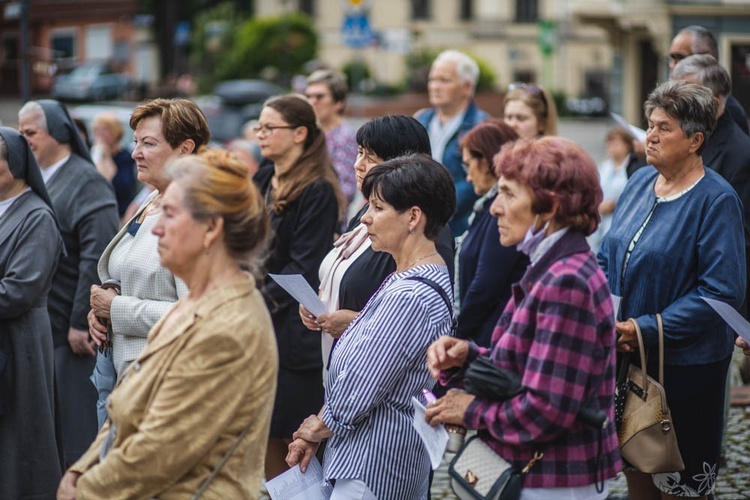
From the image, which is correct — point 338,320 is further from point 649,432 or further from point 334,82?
point 334,82

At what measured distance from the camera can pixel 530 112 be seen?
23.5ft

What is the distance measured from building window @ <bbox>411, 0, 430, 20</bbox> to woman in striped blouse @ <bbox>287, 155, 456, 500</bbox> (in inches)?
2398

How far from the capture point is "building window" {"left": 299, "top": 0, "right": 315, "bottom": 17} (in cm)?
6412

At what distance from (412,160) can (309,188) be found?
1.48 meters

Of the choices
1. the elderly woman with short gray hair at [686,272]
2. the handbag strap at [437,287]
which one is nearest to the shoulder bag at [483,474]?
the handbag strap at [437,287]

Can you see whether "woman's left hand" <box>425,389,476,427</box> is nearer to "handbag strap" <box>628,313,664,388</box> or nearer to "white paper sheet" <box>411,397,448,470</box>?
"white paper sheet" <box>411,397,448,470</box>

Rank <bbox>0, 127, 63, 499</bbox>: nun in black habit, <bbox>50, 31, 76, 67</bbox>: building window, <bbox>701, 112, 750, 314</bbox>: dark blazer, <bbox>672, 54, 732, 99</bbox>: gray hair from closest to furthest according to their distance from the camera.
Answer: <bbox>0, 127, 63, 499</bbox>: nun in black habit
<bbox>701, 112, 750, 314</bbox>: dark blazer
<bbox>672, 54, 732, 99</bbox>: gray hair
<bbox>50, 31, 76, 67</bbox>: building window

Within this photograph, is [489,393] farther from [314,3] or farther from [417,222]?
[314,3]

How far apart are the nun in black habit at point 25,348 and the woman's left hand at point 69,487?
76.1 inches

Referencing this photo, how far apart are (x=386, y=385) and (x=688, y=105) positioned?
1769 mm

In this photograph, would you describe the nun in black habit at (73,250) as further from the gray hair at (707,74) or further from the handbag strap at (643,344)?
the gray hair at (707,74)

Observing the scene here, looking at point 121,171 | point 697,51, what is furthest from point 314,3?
point 697,51

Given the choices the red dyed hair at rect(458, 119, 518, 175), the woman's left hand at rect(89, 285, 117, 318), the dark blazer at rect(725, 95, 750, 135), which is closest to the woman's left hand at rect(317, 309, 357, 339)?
the woman's left hand at rect(89, 285, 117, 318)

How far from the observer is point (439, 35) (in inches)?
2498
